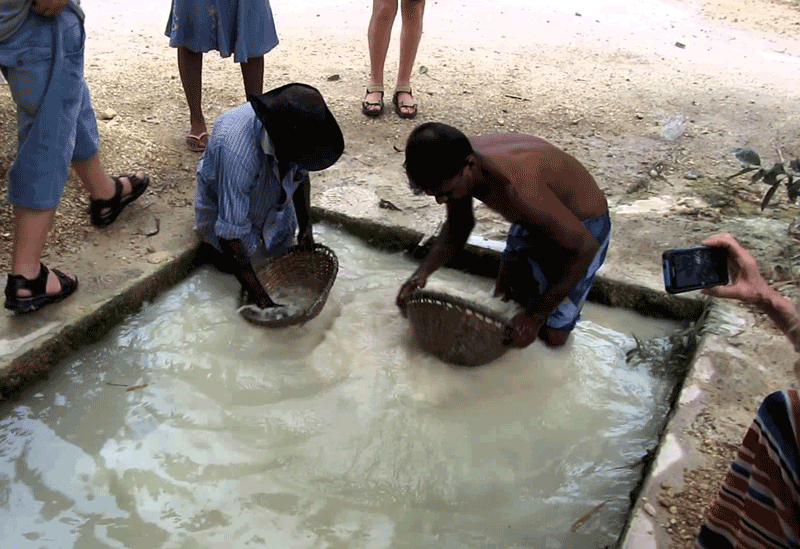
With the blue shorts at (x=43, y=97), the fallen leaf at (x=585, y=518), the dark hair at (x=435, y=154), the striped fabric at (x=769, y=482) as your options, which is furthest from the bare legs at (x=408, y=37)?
the striped fabric at (x=769, y=482)

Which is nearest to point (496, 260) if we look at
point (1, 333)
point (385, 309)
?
point (385, 309)

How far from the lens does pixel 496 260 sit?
326cm

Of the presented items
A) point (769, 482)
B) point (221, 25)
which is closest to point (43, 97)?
point (221, 25)

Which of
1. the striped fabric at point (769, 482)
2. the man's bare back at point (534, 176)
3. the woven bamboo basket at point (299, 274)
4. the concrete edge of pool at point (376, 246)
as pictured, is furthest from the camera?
the woven bamboo basket at point (299, 274)

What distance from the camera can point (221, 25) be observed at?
11.8 ft

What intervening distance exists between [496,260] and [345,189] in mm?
972

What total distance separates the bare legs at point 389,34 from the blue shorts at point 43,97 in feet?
7.57

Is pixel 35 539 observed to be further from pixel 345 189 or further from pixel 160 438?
pixel 345 189

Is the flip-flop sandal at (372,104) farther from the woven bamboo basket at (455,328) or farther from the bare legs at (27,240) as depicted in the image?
the bare legs at (27,240)

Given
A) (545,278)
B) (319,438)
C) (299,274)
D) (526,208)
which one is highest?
(526,208)

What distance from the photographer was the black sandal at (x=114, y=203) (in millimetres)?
3172

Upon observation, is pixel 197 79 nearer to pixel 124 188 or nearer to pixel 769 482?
pixel 124 188

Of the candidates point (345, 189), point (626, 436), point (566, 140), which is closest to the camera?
point (626, 436)

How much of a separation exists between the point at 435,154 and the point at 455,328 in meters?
0.73
